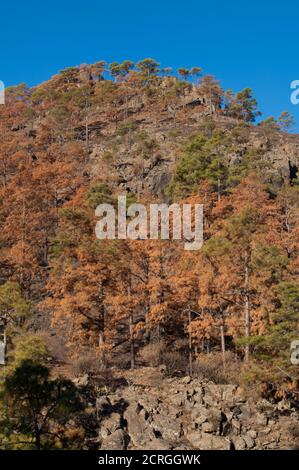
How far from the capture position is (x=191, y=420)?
2544 cm

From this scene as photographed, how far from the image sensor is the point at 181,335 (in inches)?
1400

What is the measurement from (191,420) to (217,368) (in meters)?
5.91


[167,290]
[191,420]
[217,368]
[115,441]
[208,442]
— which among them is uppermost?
[167,290]

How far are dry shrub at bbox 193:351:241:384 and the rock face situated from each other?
4.22 feet

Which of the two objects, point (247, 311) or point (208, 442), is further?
point (247, 311)

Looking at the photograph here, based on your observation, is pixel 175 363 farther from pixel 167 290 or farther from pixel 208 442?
pixel 208 442

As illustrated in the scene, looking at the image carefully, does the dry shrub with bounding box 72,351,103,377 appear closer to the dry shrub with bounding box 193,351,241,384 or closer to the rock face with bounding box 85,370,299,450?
the rock face with bounding box 85,370,299,450

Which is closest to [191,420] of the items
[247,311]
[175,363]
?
[175,363]

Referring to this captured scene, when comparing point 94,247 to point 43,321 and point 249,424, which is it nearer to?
point 43,321

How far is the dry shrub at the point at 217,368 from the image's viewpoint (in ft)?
96.3

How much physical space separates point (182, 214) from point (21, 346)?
86.2 feet

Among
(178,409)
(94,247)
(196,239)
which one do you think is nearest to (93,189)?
(196,239)

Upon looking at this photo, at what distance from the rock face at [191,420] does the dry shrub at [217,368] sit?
1.28 m

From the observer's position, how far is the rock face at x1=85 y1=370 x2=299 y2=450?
77.0 feet
